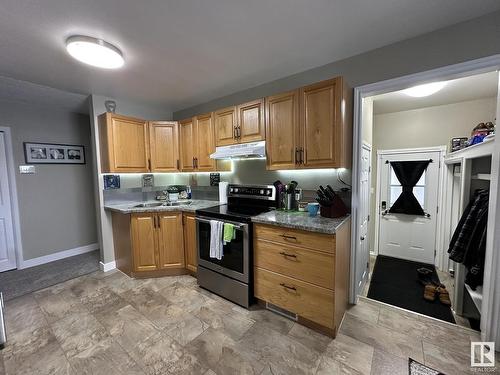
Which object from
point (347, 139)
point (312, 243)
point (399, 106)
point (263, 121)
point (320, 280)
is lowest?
point (320, 280)

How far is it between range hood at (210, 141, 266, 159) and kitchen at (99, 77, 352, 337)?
0.05ft

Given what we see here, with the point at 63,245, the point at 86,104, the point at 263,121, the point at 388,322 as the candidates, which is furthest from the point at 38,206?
the point at 388,322

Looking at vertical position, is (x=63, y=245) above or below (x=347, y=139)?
below

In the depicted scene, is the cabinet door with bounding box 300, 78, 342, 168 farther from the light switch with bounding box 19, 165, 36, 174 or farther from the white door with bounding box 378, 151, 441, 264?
the light switch with bounding box 19, 165, 36, 174

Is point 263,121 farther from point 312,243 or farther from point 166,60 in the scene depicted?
point 312,243

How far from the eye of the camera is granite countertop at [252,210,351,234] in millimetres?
1741

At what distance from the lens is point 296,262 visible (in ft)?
6.24

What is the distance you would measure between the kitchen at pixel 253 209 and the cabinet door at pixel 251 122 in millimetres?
12

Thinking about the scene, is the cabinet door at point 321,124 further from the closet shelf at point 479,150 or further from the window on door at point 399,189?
the window on door at point 399,189

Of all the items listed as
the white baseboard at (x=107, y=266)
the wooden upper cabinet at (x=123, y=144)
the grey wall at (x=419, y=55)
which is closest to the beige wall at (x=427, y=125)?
the grey wall at (x=419, y=55)

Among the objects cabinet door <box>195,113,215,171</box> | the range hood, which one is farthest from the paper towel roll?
the range hood

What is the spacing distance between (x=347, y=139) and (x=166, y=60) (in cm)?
203

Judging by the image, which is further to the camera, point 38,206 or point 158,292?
point 38,206

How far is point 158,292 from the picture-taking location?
2568mm
